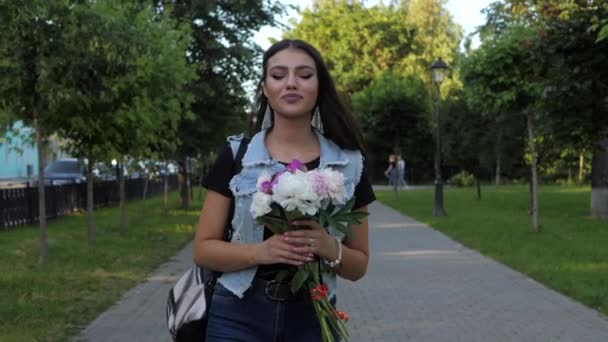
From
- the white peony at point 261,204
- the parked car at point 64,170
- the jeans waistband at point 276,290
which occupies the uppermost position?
the white peony at point 261,204

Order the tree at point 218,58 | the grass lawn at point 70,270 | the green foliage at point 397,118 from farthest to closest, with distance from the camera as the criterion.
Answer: the green foliage at point 397,118 < the tree at point 218,58 < the grass lawn at point 70,270

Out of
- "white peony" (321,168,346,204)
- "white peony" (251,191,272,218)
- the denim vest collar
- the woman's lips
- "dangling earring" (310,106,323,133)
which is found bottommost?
"white peony" (251,191,272,218)

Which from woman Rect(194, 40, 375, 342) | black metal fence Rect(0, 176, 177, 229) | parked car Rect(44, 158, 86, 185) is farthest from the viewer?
parked car Rect(44, 158, 86, 185)

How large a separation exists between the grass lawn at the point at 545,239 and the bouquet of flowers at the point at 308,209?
703 centimetres

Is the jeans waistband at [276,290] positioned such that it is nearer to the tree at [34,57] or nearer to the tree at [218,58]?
the tree at [34,57]

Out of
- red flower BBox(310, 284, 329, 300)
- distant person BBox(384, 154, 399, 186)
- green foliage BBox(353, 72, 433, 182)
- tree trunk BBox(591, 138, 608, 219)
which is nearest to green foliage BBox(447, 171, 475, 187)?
distant person BBox(384, 154, 399, 186)

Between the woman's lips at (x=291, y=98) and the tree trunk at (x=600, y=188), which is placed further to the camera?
the tree trunk at (x=600, y=188)

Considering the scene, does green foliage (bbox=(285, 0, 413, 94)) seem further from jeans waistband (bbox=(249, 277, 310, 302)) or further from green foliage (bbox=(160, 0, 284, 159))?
jeans waistband (bbox=(249, 277, 310, 302))

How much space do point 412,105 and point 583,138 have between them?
21066mm

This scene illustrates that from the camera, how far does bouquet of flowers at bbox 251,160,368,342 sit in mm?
2830

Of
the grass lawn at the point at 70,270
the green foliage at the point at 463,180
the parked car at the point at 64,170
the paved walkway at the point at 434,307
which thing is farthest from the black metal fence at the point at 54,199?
the green foliage at the point at 463,180

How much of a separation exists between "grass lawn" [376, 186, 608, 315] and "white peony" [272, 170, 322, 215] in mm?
7217

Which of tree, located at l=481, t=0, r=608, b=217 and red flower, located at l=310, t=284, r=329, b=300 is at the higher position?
tree, located at l=481, t=0, r=608, b=217

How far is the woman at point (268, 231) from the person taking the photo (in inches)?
120
